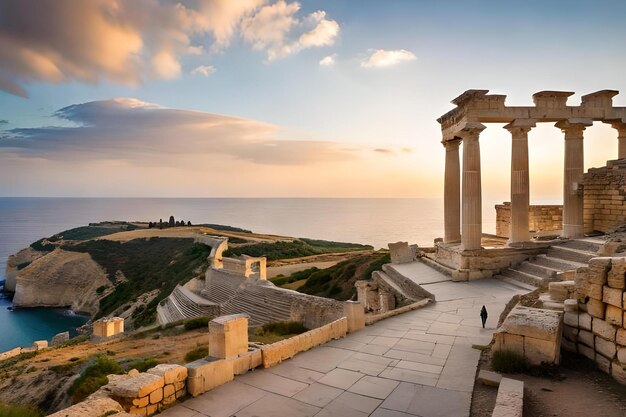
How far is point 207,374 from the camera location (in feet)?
20.9

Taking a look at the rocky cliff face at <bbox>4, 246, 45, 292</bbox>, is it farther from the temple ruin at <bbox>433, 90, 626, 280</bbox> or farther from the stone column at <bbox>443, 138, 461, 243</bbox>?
the temple ruin at <bbox>433, 90, 626, 280</bbox>

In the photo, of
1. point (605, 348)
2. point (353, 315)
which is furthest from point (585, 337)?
point (353, 315)

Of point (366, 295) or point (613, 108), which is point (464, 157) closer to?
point (613, 108)

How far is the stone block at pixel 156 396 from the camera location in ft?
18.5

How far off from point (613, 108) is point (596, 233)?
15.9ft

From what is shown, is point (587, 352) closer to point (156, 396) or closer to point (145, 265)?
point (156, 396)

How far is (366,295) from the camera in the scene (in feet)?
57.7

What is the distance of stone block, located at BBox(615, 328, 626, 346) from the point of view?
5.57m

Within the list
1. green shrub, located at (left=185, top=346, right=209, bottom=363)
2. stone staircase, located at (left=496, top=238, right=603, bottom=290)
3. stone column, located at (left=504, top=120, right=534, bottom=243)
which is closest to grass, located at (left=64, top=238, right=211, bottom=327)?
green shrub, located at (left=185, top=346, right=209, bottom=363)

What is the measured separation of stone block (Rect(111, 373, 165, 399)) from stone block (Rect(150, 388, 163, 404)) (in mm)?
44

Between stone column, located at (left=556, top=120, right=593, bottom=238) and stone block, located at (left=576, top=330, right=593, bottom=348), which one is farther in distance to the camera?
stone column, located at (left=556, top=120, right=593, bottom=238)

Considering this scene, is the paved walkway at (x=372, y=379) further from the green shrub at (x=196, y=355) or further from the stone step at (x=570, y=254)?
the green shrub at (x=196, y=355)

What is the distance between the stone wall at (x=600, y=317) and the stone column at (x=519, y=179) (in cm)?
859

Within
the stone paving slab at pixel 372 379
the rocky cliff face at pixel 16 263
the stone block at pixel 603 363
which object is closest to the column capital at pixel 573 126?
the stone paving slab at pixel 372 379
